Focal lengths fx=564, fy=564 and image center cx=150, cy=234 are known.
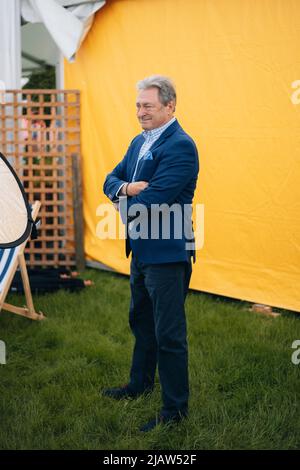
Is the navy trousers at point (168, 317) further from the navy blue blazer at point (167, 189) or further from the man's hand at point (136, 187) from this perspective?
the man's hand at point (136, 187)

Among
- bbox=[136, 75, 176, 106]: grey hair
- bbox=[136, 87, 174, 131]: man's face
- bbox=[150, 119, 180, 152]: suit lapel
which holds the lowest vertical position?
bbox=[150, 119, 180, 152]: suit lapel

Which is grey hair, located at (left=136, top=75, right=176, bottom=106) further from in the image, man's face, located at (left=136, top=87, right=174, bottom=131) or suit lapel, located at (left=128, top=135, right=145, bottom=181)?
suit lapel, located at (left=128, top=135, right=145, bottom=181)

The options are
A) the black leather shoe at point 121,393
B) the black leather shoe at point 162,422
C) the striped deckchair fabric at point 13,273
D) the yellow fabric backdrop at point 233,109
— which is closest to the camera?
the black leather shoe at point 162,422

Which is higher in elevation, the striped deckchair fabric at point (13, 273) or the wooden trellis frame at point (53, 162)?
the wooden trellis frame at point (53, 162)

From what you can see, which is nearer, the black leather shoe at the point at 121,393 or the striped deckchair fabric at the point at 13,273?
the black leather shoe at the point at 121,393

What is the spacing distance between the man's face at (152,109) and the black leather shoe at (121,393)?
142 centimetres

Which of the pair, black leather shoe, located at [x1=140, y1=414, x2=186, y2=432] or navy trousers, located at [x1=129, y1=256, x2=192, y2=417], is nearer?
navy trousers, located at [x1=129, y1=256, x2=192, y2=417]

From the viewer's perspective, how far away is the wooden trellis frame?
18.1 feet

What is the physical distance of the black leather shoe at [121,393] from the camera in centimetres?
302

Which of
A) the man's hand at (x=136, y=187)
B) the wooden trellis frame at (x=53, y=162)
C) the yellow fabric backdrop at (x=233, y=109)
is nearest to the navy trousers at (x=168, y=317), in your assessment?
the man's hand at (x=136, y=187)

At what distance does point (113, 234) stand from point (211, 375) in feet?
8.06

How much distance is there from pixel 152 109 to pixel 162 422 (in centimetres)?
147

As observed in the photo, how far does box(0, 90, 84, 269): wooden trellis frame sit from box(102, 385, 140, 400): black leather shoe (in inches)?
109

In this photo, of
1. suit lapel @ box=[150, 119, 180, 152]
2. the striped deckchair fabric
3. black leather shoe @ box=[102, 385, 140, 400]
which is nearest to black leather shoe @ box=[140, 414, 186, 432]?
black leather shoe @ box=[102, 385, 140, 400]
